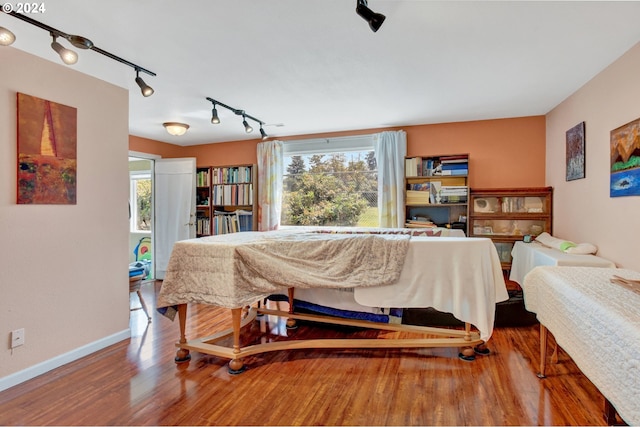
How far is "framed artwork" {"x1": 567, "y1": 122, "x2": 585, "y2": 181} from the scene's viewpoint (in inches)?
111

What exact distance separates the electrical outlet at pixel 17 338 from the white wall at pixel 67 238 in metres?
0.03

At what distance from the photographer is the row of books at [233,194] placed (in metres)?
4.92

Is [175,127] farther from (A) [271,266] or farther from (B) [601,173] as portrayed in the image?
(B) [601,173]

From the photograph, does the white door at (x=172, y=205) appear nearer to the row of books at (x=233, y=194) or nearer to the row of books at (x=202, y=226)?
the row of books at (x=202, y=226)

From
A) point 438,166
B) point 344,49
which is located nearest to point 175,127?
point 344,49

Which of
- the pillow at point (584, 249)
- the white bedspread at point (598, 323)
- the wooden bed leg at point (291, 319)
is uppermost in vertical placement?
the pillow at point (584, 249)

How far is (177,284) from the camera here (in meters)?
2.17

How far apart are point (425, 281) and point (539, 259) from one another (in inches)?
→ 62.2

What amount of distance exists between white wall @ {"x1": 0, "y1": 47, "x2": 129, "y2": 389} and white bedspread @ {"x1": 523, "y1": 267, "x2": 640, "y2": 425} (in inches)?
124

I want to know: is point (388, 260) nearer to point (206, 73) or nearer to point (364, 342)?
point (364, 342)

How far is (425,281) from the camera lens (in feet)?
6.81

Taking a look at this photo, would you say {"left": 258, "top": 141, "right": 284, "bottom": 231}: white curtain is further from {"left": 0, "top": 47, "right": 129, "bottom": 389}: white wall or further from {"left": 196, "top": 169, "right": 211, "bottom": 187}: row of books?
{"left": 0, "top": 47, "right": 129, "bottom": 389}: white wall

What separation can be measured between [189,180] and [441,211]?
3.80 m

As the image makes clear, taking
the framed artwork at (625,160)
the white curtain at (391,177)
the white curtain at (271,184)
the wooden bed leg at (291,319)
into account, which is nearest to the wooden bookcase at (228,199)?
the white curtain at (271,184)
